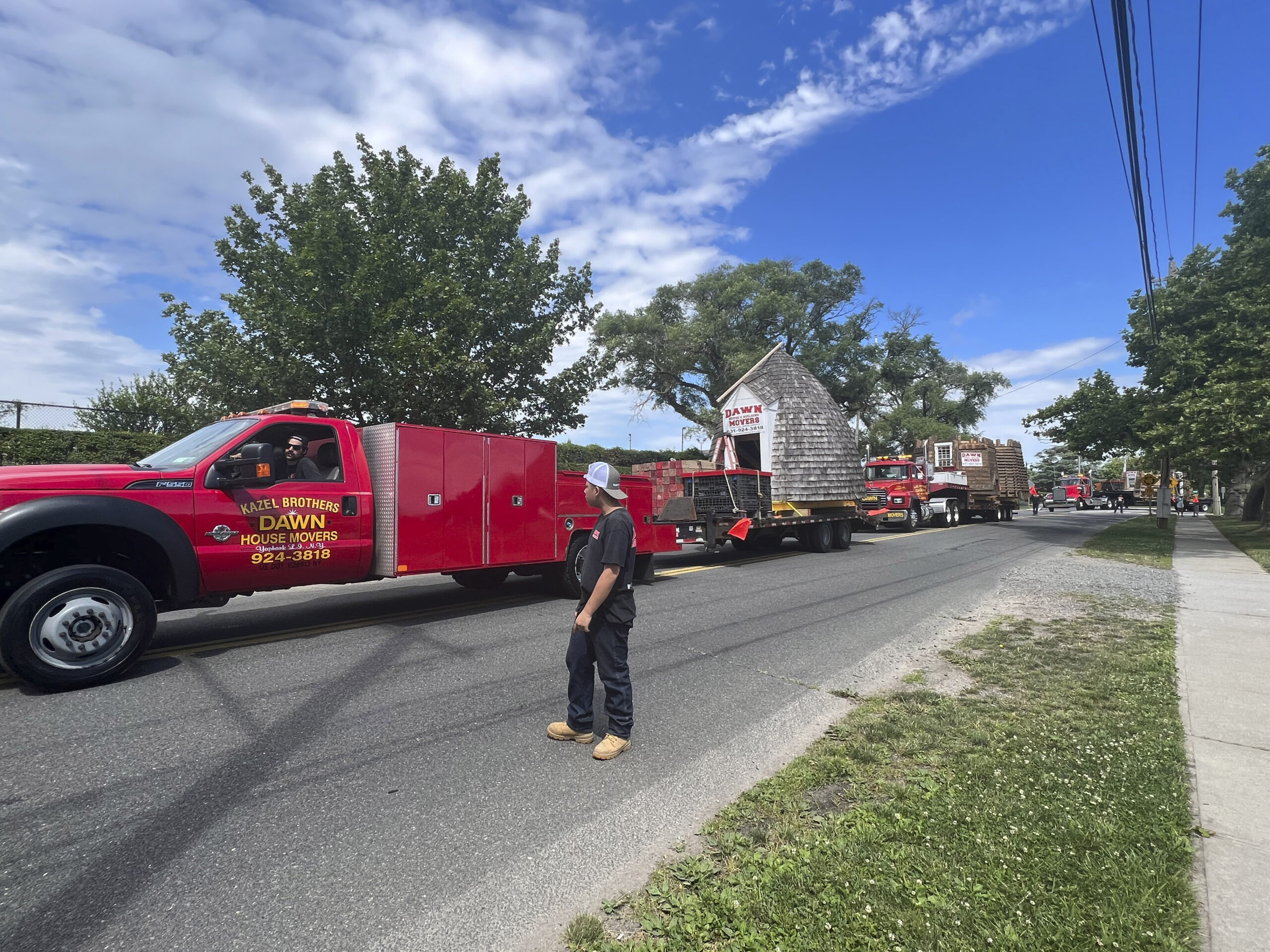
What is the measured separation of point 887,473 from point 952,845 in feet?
84.2

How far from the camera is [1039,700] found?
5125mm

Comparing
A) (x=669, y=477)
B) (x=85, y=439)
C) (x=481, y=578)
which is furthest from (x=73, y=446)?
(x=669, y=477)

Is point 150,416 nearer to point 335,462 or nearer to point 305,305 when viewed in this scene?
point 305,305

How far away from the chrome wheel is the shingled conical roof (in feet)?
43.4

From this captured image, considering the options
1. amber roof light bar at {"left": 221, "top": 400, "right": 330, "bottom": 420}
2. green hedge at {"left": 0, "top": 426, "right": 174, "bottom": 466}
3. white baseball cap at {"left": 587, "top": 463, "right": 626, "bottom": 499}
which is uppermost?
green hedge at {"left": 0, "top": 426, "right": 174, "bottom": 466}

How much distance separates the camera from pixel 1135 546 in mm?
17688

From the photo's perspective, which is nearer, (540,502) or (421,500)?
(421,500)

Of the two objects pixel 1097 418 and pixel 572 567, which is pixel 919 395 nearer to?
pixel 1097 418

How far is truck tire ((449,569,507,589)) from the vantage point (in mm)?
9688

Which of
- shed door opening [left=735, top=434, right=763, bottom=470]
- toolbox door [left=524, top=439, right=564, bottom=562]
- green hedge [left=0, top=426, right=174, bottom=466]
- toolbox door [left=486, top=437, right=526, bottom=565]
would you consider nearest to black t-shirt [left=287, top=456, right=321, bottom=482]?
toolbox door [left=486, top=437, right=526, bottom=565]

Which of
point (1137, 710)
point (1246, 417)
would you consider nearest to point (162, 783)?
point (1137, 710)

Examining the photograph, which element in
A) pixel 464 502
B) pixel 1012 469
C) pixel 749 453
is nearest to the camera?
pixel 464 502

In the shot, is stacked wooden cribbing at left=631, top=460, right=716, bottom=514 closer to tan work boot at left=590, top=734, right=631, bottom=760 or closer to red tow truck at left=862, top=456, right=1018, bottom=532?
tan work boot at left=590, top=734, right=631, bottom=760

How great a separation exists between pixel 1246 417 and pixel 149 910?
20.5m
